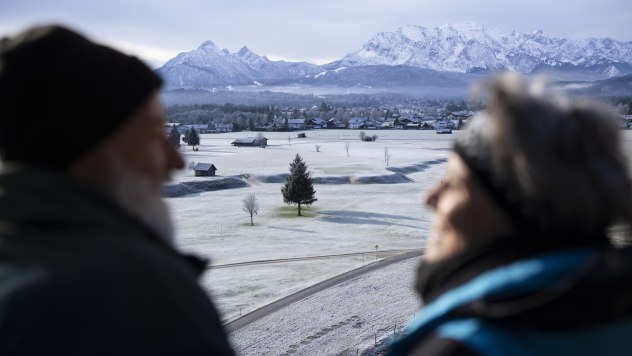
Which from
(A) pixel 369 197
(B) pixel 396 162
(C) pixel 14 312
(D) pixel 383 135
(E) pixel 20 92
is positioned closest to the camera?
(C) pixel 14 312

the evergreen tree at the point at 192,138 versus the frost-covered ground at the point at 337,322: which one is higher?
the evergreen tree at the point at 192,138

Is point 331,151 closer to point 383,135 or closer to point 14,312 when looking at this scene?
point 383,135

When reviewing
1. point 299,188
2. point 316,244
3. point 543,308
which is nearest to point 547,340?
point 543,308

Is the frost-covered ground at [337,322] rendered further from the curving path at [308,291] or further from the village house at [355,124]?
the village house at [355,124]

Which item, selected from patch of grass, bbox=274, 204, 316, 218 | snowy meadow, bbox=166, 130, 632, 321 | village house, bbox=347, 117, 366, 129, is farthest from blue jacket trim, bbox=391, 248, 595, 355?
village house, bbox=347, 117, 366, 129

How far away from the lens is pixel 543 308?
1623mm

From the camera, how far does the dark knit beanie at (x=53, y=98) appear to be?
178cm

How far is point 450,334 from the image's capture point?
1.71m

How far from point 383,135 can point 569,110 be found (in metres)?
115

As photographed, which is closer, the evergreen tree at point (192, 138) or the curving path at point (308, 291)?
the curving path at point (308, 291)

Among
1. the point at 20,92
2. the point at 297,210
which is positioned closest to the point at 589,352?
the point at 20,92

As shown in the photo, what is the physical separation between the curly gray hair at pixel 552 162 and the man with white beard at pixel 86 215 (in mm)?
1006

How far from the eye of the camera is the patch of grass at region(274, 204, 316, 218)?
3953 cm

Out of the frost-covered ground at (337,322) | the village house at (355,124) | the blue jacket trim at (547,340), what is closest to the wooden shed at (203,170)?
the frost-covered ground at (337,322)
